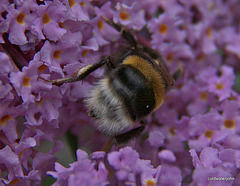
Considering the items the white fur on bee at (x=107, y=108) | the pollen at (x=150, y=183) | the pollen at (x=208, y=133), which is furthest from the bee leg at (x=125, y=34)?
the pollen at (x=150, y=183)

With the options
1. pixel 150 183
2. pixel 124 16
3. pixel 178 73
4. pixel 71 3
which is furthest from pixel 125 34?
pixel 150 183

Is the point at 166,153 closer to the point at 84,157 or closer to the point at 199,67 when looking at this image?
the point at 84,157

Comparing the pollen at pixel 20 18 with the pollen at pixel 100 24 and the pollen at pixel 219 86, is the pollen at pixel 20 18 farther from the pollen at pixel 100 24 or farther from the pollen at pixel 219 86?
the pollen at pixel 219 86

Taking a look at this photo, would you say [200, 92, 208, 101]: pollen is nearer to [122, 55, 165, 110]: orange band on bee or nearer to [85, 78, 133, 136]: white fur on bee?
[122, 55, 165, 110]: orange band on bee

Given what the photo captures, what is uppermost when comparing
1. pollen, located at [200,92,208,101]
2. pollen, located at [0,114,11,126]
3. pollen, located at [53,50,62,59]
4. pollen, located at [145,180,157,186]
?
pollen, located at [53,50,62,59]

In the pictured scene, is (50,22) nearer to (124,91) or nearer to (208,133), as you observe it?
(124,91)

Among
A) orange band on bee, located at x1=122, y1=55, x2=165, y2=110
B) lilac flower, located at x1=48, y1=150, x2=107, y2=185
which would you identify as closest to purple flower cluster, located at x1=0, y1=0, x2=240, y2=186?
lilac flower, located at x1=48, y1=150, x2=107, y2=185

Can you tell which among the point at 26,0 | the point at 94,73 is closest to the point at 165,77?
the point at 94,73
